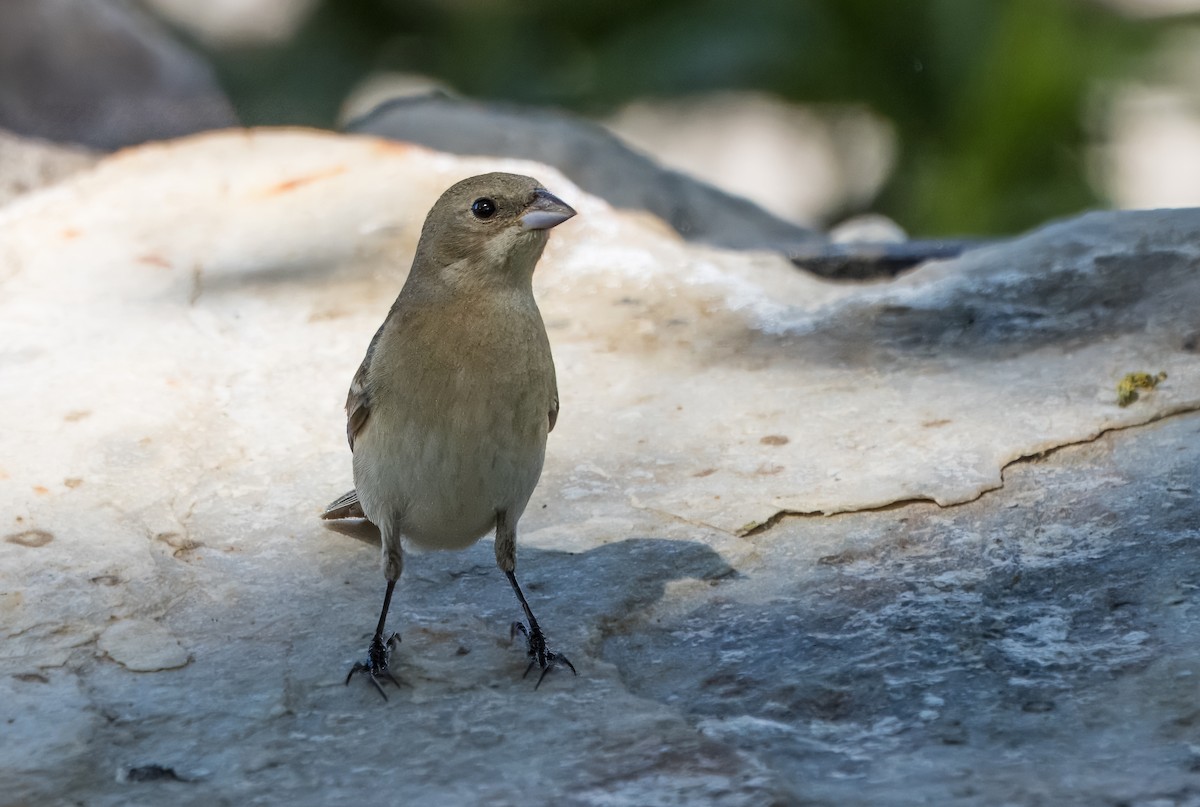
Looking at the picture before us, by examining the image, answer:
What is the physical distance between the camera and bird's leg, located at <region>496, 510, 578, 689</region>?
2.93 meters

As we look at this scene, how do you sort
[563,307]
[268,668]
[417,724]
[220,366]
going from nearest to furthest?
[417,724]
[268,668]
[220,366]
[563,307]

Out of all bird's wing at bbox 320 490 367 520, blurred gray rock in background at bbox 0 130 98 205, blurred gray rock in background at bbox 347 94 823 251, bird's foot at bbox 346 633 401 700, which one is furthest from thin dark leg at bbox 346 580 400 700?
blurred gray rock in background at bbox 0 130 98 205

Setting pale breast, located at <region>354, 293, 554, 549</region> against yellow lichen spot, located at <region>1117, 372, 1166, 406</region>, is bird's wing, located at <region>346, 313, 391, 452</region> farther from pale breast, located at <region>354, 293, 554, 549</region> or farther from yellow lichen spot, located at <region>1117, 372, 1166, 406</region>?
yellow lichen spot, located at <region>1117, 372, 1166, 406</region>

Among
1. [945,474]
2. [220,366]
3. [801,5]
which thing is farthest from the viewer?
[801,5]

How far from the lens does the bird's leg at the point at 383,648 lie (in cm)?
289

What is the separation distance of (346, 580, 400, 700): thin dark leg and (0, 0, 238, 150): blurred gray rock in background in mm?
5400

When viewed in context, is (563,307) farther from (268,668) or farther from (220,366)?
(268,668)

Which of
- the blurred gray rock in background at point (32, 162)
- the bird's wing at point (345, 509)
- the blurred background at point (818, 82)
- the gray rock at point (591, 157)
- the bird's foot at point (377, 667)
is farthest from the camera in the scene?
the blurred background at point (818, 82)

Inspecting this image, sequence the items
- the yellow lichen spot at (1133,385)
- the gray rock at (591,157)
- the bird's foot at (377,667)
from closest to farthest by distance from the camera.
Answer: the bird's foot at (377,667) → the yellow lichen spot at (1133,385) → the gray rock at (591,157)

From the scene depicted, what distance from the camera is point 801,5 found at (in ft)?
27.3

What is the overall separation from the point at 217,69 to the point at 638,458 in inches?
235

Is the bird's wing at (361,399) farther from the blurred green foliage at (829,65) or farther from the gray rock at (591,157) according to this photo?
the blurred green foliage at (829,65)

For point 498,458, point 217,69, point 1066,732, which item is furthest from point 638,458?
point 217,69

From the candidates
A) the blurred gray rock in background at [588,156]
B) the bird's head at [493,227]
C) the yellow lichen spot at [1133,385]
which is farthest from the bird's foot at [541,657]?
the blurred gray rock in background at [588,156]
